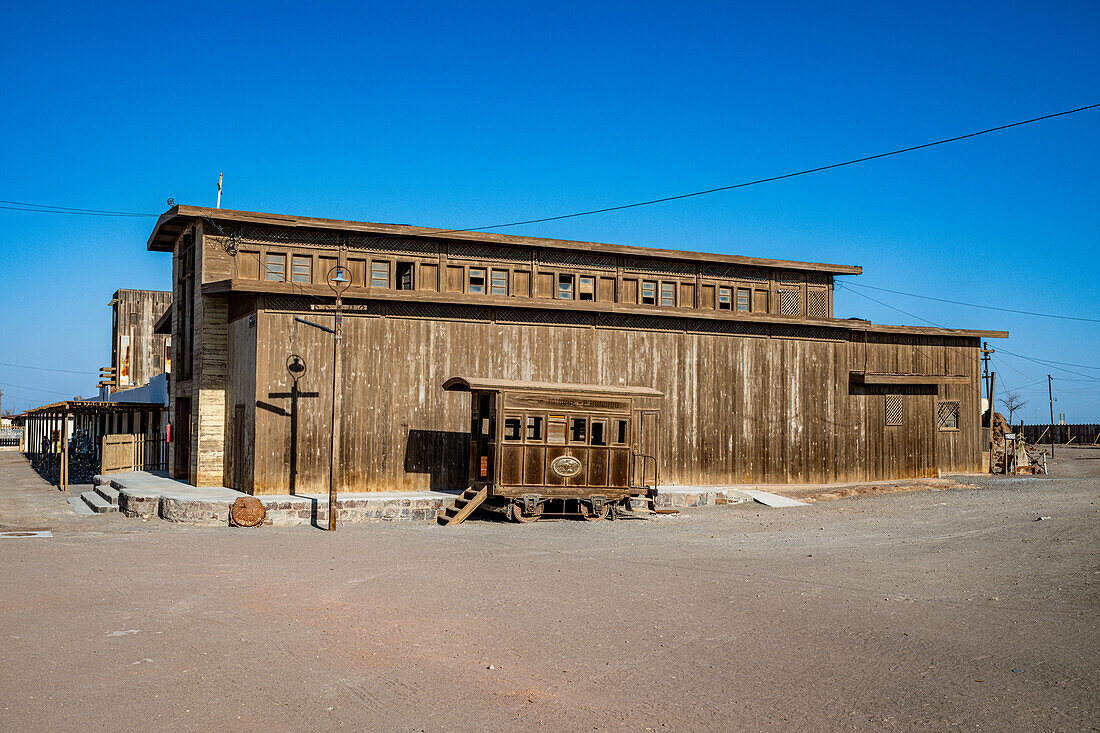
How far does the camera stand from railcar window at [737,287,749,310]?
28125 mm

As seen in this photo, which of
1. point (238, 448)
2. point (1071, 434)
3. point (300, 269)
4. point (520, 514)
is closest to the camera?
point (520, 514)

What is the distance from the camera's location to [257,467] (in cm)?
1972

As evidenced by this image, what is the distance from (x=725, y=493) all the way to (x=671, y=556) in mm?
8941

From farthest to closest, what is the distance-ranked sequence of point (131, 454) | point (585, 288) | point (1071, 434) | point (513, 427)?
point (1071, 434) → point (131, 454) → point (585, 288) → point (513, 427)

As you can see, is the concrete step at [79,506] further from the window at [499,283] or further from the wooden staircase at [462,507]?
the window at [499,283]

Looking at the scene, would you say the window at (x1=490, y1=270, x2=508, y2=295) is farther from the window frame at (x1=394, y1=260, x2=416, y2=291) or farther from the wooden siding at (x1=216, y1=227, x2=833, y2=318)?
the window frame at (x1=394, y1=260, x2=416, y2=291)

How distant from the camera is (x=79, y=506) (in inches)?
832

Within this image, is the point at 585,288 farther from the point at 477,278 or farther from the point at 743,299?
the point at 743,299

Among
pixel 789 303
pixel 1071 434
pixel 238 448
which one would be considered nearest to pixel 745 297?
pixel 789 303

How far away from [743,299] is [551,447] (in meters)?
12.0

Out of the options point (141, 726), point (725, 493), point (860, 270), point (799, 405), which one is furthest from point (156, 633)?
point (860, 270)

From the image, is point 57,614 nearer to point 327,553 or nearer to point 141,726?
point 141,726

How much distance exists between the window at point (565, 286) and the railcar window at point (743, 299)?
5.94 meters

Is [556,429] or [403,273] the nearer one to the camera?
[556,429]
